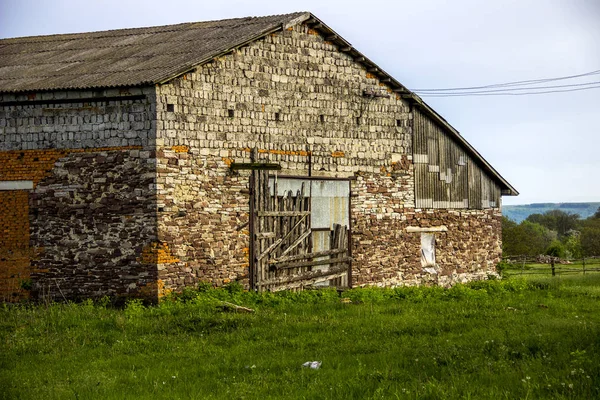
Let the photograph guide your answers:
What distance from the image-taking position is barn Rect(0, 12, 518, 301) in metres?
17.6

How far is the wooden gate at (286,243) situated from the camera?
19203 mm

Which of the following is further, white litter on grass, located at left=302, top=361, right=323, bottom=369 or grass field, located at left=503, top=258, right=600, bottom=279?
grass field, located at left=503, top=258, right=600, bottom=279

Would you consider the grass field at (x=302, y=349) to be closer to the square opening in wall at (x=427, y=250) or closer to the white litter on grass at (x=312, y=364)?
the white litter on grass at (x=312, y=364)

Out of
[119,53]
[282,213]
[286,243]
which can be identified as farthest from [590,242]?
[119,53]

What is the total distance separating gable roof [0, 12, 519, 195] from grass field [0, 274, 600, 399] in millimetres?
4801

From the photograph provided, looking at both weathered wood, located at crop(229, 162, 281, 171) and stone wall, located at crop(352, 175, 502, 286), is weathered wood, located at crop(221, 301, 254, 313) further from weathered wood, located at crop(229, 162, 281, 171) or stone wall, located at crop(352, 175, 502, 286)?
stone wall, located at crop(352, 175, 502, 286)

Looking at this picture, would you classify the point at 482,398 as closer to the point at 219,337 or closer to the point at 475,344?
the point at 475,344

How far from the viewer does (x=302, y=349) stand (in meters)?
12.7

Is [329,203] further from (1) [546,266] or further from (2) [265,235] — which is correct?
(1) [546,266]

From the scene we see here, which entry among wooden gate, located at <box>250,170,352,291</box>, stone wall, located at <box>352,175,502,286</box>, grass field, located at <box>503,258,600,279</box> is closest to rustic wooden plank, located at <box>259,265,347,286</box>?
wooden gate, located at <box>250,170,352,291</box>

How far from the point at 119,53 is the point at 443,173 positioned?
9547mm

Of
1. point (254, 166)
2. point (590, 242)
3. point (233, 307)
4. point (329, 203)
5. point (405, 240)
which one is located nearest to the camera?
point (233, 307)

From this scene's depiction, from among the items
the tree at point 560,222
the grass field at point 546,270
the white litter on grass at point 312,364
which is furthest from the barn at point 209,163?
the tree at point 560,222

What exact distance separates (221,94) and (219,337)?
675 cm
